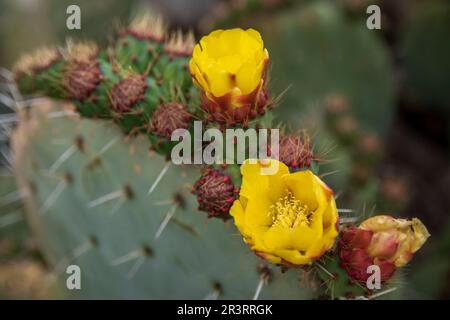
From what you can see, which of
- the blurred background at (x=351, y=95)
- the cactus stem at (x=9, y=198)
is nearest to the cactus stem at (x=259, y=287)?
the blurred background at (x=351, y=95)

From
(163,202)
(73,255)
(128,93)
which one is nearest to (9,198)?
(73,255)

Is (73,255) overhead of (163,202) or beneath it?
beneath

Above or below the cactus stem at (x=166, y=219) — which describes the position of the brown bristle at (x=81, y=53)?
above

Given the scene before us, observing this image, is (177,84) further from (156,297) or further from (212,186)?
(156,297)

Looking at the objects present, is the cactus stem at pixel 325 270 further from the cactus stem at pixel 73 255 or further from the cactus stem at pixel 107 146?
the cactus stem at pixel 73 255

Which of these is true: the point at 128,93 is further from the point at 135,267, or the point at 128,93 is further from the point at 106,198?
the point at 135,267
